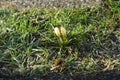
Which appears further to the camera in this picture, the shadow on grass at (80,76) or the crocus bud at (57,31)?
the crocus bud at (57,31)

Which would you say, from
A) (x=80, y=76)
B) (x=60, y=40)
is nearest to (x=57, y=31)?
(x=60, y=40)

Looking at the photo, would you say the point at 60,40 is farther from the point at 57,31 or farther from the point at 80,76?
the point at 80,76

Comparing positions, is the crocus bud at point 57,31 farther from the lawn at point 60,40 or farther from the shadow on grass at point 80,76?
the shadow on grass at point 80,76

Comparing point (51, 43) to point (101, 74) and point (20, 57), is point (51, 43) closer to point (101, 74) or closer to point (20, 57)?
point (20, 57)

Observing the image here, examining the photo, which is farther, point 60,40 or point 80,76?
point 60,40

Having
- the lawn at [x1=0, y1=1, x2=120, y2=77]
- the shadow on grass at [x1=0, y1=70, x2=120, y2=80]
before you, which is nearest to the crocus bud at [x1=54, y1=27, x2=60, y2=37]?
the lawn at [x1=0, y1=1, x2=120, y2=77]

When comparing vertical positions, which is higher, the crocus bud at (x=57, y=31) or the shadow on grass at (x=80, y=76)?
the crocus bud at (x=57, y=31)

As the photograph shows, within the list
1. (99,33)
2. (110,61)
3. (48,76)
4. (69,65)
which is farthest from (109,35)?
(48,76)

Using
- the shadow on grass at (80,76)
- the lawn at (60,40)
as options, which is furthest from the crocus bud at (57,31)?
the shadow on grass at (80,76)
